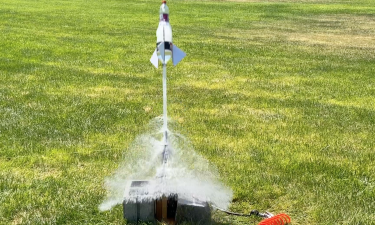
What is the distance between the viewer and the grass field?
376 cm

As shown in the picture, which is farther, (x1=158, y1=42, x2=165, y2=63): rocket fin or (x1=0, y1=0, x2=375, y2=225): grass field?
(x1=0, y1=0, x2=375, y2=225): grass field

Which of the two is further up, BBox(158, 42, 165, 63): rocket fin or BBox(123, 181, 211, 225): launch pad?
BBox(158, 42, 165, 63): rocket fin

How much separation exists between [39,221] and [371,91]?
236 inches

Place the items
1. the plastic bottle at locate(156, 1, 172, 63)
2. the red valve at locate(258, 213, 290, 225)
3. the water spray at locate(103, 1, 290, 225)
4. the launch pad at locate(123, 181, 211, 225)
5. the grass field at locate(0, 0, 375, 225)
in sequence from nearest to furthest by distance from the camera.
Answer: the plastic bottle at locate(156, 1, 172, 63) → the water spray at locate(103, 1, 290, 225) → the launch pad at locate(123, 181, 211, 225) → the red valve at locate(258, 213, 290, 225) → the grass field at locate(0, 0, 375, 225)

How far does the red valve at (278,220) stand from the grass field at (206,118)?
0.37 feet

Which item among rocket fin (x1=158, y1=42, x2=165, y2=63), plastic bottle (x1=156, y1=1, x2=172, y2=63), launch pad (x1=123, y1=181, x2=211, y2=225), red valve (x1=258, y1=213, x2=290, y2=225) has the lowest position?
red valve (x1=258, y1=213, x2=290, y2=225)

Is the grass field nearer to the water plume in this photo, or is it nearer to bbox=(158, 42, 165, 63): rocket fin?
the water plume

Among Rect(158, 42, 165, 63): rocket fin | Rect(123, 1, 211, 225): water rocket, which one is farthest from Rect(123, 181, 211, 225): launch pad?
Rect(158, 42, 165, 63): rocket fin

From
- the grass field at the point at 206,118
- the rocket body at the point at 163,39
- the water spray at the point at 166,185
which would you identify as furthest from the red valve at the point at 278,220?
the rocket body at the point at 163,39

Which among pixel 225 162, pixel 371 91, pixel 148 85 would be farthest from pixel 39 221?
pixel 371 91

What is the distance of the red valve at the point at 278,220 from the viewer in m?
3.30

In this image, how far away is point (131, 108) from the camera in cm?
623

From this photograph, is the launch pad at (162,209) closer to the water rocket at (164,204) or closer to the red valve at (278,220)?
the water rocket at (164,204)

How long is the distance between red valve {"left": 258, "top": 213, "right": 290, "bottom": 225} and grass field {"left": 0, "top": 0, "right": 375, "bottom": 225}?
114 millimetres
